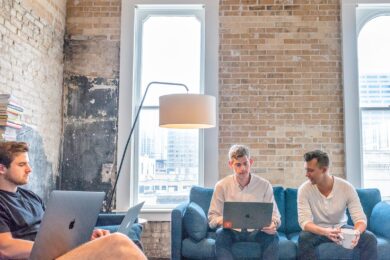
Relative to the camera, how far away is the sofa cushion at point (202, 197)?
399 centimetres

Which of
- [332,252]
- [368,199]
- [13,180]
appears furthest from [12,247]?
[368,199]

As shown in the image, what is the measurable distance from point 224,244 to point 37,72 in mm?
2563

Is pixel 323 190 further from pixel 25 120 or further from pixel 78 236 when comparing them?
pixel 25 120

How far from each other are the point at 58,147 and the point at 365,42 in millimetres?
3889

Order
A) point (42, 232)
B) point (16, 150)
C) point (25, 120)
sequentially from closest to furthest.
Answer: point (42, 232)
point (16, 150)
point (25, 120)

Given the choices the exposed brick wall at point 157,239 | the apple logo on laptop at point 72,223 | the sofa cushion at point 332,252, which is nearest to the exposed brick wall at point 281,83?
the exposed brick wall at point 157,239

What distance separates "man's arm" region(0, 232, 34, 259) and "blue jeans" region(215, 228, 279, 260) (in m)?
1.51

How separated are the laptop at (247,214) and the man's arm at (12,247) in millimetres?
1453

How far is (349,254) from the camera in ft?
10.6

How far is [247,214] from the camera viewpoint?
9.82ft

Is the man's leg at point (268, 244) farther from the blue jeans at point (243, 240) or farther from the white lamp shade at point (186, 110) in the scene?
the white lamp shade at point (186, 110)

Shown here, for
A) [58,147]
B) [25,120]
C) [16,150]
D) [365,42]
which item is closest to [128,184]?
[58,147]

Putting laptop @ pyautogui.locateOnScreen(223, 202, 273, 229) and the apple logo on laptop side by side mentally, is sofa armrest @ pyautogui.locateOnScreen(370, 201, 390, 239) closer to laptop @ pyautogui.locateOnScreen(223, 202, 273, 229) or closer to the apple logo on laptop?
laptop @ pyautogui.locateOnScreen(223, 202, 273, 229)

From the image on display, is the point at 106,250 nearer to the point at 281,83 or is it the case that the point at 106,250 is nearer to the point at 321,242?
the point at 321,242
